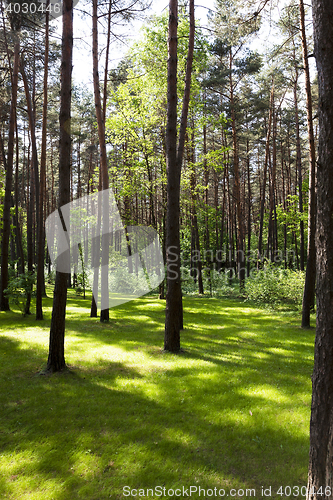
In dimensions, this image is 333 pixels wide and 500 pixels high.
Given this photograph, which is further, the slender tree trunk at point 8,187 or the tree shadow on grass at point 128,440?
the slender tree trunk at point 8,187

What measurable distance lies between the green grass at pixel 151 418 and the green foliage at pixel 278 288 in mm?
5951

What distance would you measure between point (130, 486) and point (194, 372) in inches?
131

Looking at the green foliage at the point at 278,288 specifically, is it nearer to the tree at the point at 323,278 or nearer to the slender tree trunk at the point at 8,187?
the slender tree trunk at the point at 8,187

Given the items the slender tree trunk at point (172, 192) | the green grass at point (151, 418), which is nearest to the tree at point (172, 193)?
the slender tree trunk at point (172, 192)

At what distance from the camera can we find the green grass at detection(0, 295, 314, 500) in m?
3.43

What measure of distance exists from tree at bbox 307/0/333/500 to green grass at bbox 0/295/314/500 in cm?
100

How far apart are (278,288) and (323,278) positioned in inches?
497

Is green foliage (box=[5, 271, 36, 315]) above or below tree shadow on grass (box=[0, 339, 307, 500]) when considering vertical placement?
above

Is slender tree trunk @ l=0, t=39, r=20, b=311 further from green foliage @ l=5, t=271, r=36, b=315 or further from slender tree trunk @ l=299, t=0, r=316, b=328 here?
slender tree trunk @ l=299, t=0, r=316, b=328

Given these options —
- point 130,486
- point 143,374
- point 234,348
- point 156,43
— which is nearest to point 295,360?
point 234,348

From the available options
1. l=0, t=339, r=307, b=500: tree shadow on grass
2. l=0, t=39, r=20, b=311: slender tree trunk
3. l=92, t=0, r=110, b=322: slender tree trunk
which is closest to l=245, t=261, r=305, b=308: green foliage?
l=92, t=0, r=110, b=322: slender tree trunk

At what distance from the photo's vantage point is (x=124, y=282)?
76.1ft

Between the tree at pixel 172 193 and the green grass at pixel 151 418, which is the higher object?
the tree at pixel 172 193

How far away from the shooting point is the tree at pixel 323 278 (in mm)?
2688
